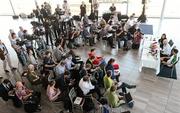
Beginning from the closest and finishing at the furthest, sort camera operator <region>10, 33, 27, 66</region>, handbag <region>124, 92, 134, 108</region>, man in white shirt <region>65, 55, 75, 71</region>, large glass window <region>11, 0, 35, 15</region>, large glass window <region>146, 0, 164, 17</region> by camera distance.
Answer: handbag <region>124, 92, 134, 108</region>
man in white shirt <region>65, 55, 75, 71</region>
camera operator <region>10, 33, 27, 66</region>
large glass window <region>146, 0, 164, 17</region>
large glass window <region>11, 0, 35, 15</region>

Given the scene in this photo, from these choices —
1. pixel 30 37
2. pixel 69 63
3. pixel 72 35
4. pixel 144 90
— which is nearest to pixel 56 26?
pixel 72 35

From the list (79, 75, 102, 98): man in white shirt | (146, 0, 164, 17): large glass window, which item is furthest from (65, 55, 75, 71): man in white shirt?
(146, 0, 164, 17): large glass window

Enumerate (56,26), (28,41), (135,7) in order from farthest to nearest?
1. (135,7)
2. (56,26)
3. (28,41)

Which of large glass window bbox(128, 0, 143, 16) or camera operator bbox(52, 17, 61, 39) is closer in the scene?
camera operator bbox(52, 17, 61, 39)

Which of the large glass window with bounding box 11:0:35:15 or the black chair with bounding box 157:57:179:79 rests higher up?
the large glass window with bounding box 11:0:35:15

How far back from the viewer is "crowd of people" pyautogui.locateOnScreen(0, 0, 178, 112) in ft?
18.1

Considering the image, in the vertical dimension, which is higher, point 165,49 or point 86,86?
point 165,49

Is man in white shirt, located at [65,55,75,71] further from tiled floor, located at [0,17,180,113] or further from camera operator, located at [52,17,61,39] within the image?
camera operator, located at [52,17,61,39]

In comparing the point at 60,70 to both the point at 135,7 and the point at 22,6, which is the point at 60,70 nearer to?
the point at 135,7

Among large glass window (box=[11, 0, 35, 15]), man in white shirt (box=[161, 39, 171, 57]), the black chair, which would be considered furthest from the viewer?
large glass window (box=[11, 0, 35, 15])

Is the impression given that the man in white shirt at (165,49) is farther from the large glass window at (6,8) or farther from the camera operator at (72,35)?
the large glass window at (6,8)

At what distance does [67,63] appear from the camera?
6.41 m

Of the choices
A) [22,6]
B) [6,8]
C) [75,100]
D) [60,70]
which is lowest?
[75,100]

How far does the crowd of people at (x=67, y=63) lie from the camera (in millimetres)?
5527
